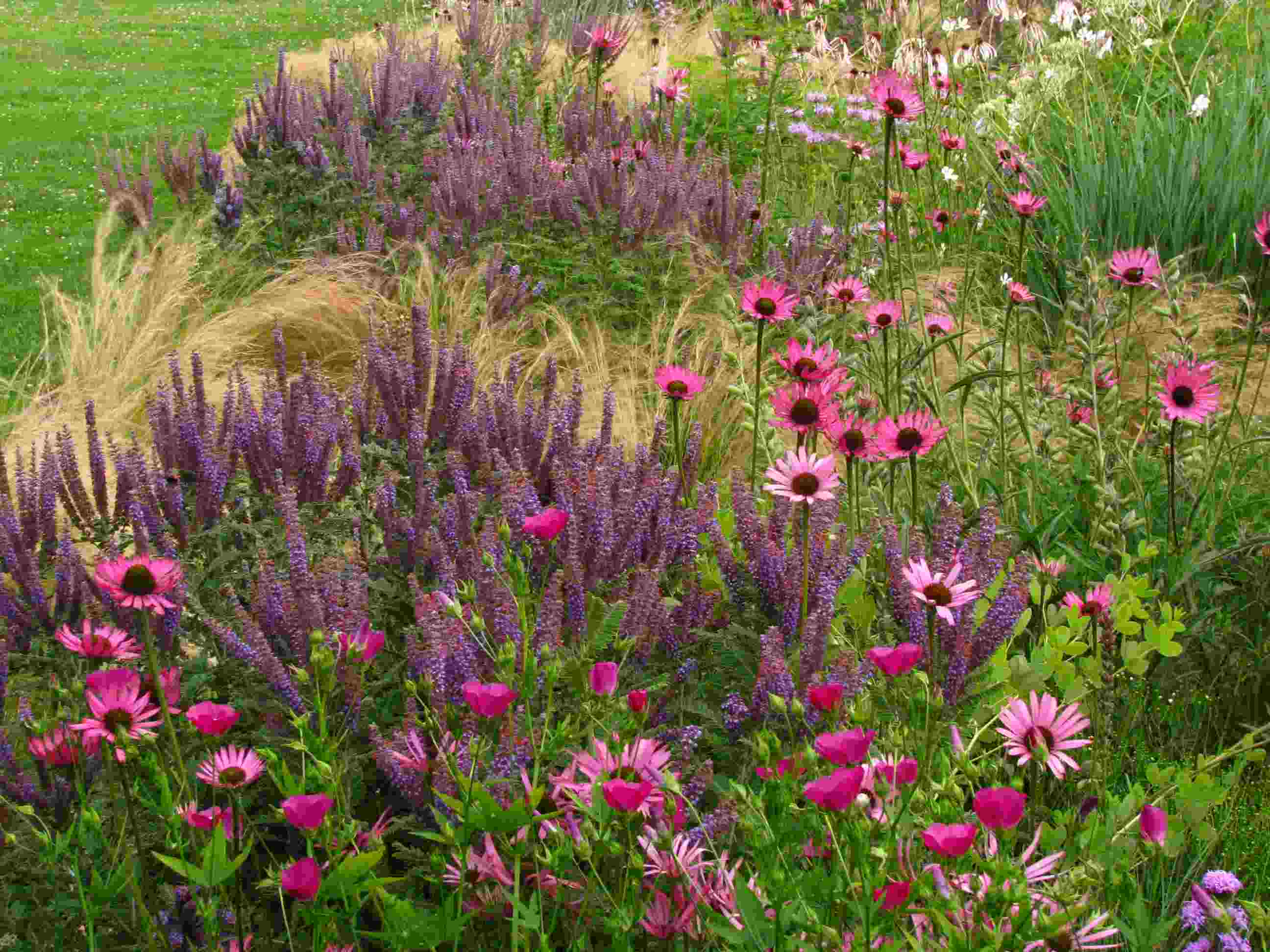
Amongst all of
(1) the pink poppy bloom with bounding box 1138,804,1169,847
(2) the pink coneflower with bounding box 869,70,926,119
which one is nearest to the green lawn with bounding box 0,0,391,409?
(2) the pink coneflower with bounding box 869,70,926,119

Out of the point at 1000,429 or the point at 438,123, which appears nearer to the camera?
the point at 1000,429

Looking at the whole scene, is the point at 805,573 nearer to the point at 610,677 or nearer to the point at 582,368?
the point at 610,677

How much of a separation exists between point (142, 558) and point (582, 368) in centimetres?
337

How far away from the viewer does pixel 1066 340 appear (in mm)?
4812

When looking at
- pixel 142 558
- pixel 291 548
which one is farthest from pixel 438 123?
pixel 142 558

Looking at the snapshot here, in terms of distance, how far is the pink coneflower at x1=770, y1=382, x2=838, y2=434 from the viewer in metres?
1.98

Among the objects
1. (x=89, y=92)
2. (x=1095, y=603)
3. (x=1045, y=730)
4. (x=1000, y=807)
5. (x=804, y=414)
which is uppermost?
(x=804, y=414)

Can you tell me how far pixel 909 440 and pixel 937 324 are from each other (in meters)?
1.55

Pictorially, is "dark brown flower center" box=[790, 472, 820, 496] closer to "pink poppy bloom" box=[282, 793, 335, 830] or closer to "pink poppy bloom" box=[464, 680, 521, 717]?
"pink poppy bloom" box=[464, 680, 521, 717]

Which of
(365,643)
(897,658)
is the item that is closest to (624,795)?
(897,658)

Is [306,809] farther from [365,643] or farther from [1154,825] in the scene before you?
[1154,825]

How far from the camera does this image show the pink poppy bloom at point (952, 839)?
4.08 feet

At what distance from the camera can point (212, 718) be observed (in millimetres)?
1470

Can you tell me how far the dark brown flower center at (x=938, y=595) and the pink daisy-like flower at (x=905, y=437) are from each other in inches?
20.9
